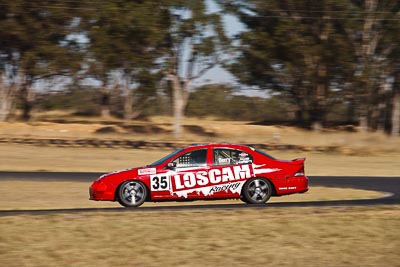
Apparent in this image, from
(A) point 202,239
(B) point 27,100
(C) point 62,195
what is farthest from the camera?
(B) point 27,100

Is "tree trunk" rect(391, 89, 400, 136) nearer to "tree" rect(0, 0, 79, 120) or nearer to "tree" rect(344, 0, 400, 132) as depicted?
"tree" rect(344, 0, 400, 132)

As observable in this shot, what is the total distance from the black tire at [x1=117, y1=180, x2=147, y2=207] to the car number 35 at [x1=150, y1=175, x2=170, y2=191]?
0.19 metres

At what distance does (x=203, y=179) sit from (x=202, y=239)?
396cm

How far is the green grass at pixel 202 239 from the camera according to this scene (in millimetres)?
9031

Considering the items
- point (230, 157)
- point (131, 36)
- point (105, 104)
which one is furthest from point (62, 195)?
point (105, 104)

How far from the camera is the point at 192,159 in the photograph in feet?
45.8

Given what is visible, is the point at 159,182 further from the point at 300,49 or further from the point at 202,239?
the point at 300,49

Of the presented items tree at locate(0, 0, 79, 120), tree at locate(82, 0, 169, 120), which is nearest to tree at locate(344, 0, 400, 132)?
tree at locate(82, 0, 169, 120)

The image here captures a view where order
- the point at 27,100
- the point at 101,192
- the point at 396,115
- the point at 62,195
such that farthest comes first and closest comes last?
the point at 27,100, the point at 396,115, the point at 62,195, the point at 101,192

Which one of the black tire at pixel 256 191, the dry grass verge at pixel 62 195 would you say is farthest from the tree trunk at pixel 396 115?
the black tire at pixel 256 191

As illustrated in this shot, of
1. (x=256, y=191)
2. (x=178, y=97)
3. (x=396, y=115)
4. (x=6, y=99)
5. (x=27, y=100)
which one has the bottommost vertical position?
(x=256, y=191)

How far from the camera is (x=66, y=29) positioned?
50562mm

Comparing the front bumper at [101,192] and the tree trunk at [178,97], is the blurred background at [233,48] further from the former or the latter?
the front bumper at [101,192]

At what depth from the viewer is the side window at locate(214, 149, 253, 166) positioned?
14000 mm
